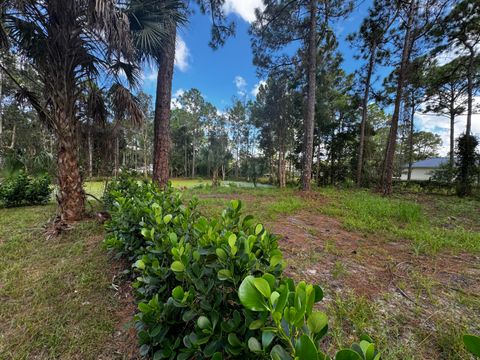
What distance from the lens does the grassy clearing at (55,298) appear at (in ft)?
4.20

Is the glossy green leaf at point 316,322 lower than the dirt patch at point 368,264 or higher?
higher

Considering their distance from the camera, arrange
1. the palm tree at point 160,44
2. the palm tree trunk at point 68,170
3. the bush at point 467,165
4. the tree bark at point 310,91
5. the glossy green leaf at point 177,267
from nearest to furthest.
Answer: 1. the glossy green leaf at point 177,267
2. the palm tree trunk at point 68,170
3. the palm tree at point 160,44
4. the tree bark at point 310,91
5. the bush at point 467,165

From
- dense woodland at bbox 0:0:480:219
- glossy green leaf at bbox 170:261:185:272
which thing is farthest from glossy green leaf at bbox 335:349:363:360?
dense woodland at bbox 0:0:480:219

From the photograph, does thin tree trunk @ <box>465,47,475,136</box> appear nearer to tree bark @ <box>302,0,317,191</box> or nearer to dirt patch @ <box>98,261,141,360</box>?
tree bark @ <box>302,0,317,191</box>

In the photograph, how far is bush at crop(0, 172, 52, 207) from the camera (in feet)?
17.4

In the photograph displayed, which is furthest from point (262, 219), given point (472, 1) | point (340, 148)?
point (340, 148)

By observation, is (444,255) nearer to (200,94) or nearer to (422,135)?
(200,94)

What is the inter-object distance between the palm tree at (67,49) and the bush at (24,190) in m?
3.02

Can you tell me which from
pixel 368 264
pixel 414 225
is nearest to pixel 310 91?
pixel 414 225

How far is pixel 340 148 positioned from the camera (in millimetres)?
14266

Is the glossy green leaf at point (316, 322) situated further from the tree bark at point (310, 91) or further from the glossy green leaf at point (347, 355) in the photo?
the tree bark at point (310, 91)

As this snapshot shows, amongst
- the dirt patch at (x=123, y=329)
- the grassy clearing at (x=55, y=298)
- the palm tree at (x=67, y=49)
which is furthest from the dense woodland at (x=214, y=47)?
the dirt patch at (x=123, y=329)

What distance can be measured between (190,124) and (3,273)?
2762 centimetres

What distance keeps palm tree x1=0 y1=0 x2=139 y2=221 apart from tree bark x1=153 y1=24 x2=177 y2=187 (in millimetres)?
736
